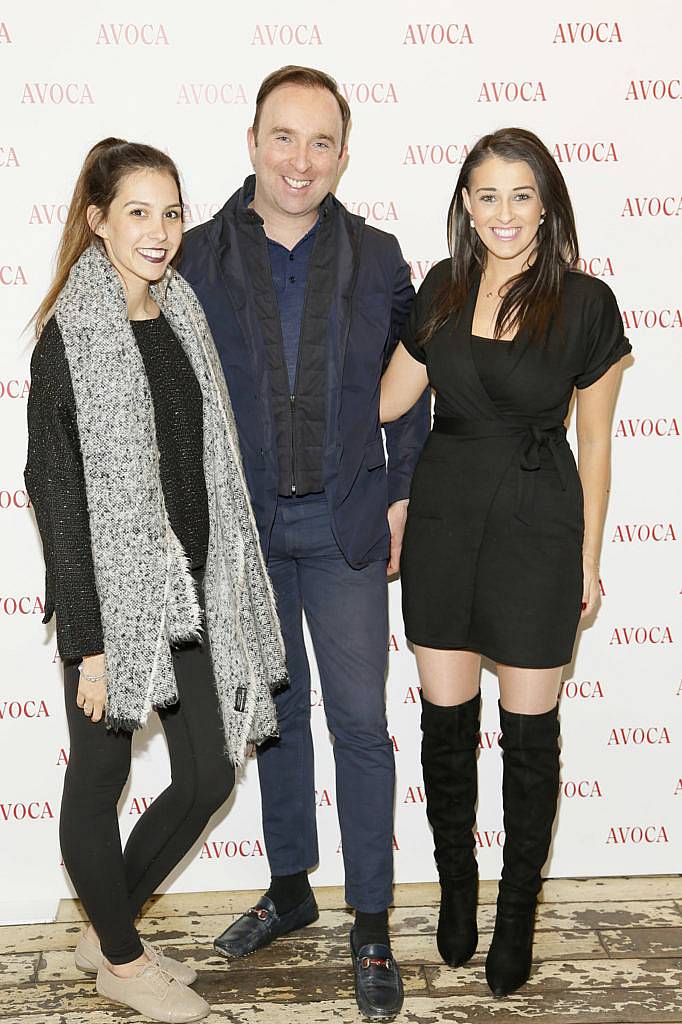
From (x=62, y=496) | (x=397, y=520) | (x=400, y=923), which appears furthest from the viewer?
(x=400, y=923)

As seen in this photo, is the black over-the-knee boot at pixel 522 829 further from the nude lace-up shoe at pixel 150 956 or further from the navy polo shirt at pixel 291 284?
the navy polo shirt at pixel 291 284

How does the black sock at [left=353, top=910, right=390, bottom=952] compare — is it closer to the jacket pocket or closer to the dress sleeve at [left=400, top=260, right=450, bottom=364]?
the jacket pocket

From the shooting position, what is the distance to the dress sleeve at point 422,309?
8.13ft

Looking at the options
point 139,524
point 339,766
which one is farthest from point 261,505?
point 339,766

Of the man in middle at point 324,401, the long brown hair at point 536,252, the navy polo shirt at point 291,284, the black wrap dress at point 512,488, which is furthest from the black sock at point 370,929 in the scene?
the long brown hair at point 536,252

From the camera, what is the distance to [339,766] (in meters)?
2.54

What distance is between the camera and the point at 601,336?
Result: 2.34m

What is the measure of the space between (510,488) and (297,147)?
2.80 feet

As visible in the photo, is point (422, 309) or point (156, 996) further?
point (422, 309)

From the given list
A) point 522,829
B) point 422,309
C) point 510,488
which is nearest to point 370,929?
point 522,829

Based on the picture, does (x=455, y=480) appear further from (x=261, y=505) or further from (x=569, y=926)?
(x=569, y=926)

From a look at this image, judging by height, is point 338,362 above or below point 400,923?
above

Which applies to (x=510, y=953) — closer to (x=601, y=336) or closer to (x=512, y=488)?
(x=512, y=488)

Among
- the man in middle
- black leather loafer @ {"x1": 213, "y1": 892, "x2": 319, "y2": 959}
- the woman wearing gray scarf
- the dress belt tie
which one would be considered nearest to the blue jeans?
the man in middle
